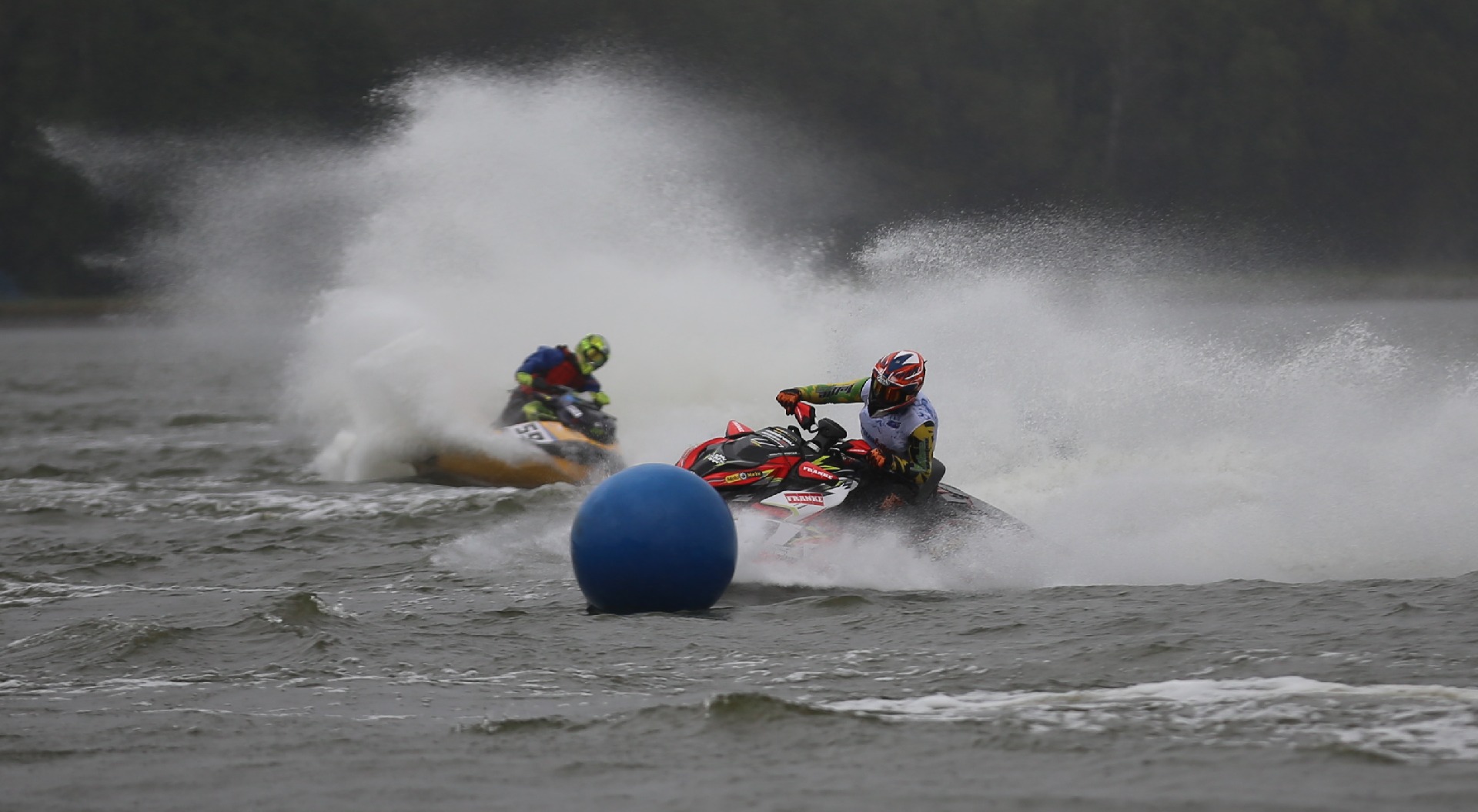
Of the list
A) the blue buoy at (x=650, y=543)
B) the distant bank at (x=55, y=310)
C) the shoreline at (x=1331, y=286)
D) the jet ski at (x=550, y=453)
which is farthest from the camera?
the distant bank at (x=55, y=310)

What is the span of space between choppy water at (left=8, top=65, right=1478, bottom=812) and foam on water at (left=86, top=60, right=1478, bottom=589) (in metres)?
0.06

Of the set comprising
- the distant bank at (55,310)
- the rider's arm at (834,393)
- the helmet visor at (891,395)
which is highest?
the distant bank at (55,310)

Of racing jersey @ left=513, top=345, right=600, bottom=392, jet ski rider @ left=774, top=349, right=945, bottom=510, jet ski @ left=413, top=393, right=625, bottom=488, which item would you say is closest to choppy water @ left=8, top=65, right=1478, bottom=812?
jet ski rider @ left=774, top=349, right=945, bottom=510

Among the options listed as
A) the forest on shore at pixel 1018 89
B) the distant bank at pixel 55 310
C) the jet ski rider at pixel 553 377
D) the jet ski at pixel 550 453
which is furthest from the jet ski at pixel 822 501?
the distant bank at pixel 55 310

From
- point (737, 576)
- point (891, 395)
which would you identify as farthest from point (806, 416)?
point (737, 576)

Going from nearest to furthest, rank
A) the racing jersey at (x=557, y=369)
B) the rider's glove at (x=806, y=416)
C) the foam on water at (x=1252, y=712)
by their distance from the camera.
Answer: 1. the foam on water at (x=1252, y=712)
2. the rider's glove at (x=806, y=416)
3. the racing jersey at (x=557, y=369)

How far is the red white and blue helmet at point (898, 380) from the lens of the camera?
1097 cm

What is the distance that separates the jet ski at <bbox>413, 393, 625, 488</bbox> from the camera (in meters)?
17.0

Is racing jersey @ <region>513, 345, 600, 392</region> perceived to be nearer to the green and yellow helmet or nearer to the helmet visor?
the green and yellow helmet

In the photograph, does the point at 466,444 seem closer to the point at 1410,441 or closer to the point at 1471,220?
the point at 1410,441

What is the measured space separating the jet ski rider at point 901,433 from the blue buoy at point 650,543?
1.84 metres

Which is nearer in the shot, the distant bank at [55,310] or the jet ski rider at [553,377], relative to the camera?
the jet ski rider at [553,377]

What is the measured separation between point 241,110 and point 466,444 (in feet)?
130

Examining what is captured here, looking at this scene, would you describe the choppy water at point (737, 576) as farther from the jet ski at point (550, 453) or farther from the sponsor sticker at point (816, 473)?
the jet ski at point (550, 453)
